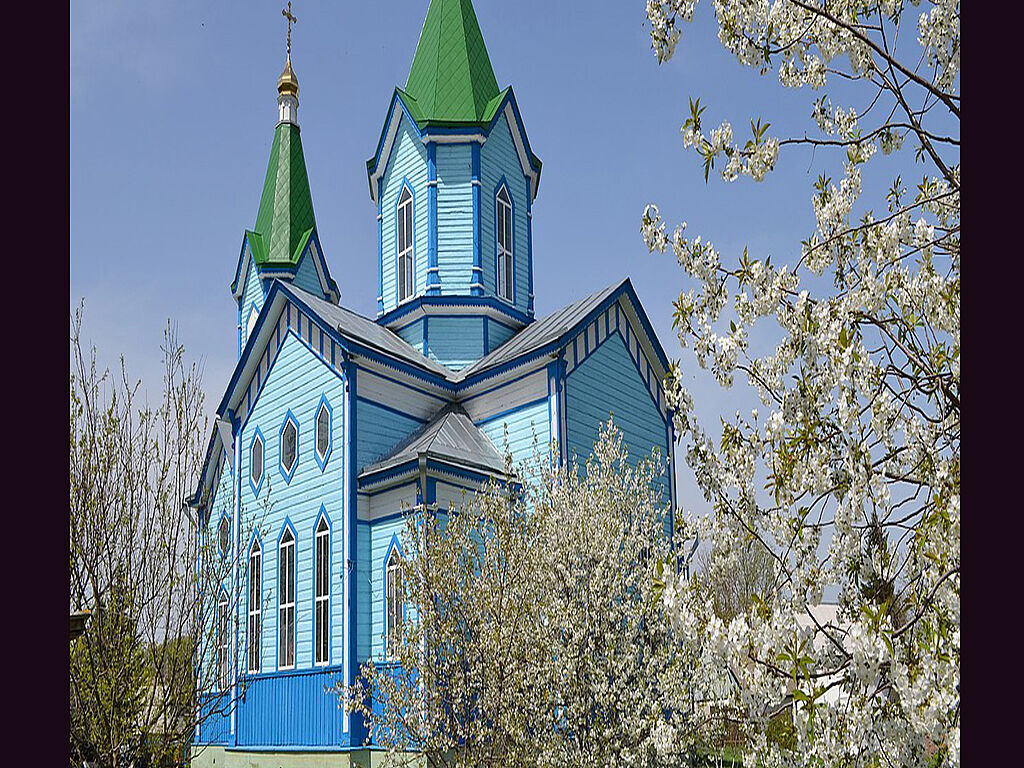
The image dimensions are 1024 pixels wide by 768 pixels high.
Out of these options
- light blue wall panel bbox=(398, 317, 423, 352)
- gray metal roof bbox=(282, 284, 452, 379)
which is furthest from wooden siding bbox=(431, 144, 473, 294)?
gray metal roof bbox=(282, 284, 452, 379)

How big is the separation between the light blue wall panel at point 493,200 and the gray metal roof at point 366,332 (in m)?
1.91

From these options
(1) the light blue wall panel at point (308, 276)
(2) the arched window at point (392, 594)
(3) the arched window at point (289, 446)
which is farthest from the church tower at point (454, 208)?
(1) the light blue wall panel at point (308, 276)

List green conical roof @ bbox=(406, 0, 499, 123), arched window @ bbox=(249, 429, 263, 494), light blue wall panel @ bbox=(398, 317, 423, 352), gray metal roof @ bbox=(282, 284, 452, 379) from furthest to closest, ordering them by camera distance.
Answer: green conical roof @ bbox=(406, 0, 499, 123) → light blue wall panel @ bbox=(398, 317, 423, 352) → arched window @ bbox=(249, 429, 263, 494) → gray metal roof @ bbox=(282, 284, 452, 379)

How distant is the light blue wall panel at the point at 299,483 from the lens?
16.1 m

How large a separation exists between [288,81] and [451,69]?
10602mm

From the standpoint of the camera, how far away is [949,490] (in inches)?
140

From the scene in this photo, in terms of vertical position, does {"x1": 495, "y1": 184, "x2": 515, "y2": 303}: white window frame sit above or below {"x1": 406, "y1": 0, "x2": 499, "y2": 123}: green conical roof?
below

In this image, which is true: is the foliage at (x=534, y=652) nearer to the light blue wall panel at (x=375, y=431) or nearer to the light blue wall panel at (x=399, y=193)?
the light blue wall panel at (x=375, y=431)

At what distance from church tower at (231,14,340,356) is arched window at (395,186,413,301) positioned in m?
7.90

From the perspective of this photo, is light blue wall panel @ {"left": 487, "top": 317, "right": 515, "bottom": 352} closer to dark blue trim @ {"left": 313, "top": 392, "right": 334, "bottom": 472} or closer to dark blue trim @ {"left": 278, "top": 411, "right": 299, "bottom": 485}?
dark blue trim @ {"left": 313, "top": 392, "right": 334, "bottom": 472}

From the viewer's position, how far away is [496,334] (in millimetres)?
19312

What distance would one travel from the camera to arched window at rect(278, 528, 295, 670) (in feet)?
54.0

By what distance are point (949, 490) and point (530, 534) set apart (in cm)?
763
